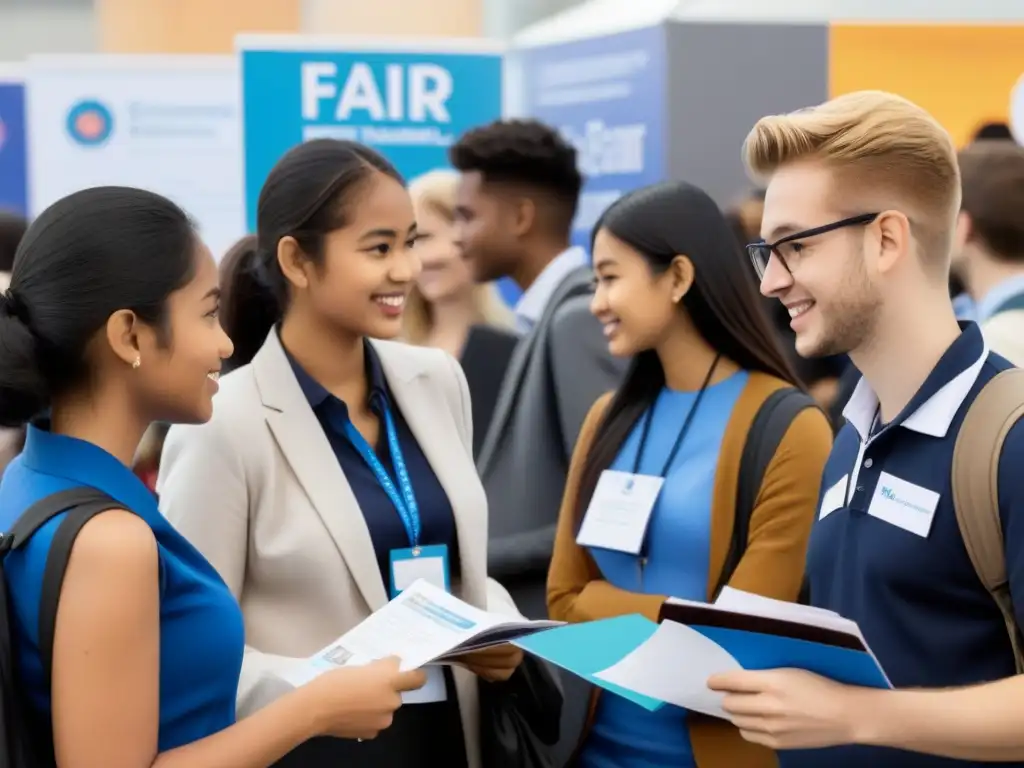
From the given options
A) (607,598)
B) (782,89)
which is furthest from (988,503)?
(782,89)

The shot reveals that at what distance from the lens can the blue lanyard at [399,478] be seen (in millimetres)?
2494

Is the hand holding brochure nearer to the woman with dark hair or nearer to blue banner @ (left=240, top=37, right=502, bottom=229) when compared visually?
the woman with dark hair

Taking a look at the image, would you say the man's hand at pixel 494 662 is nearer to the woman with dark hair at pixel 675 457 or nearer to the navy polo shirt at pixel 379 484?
the navy polo shirt at pixel 379 484

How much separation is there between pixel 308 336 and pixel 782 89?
3.82 metres

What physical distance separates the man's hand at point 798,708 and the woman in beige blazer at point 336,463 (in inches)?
30.9

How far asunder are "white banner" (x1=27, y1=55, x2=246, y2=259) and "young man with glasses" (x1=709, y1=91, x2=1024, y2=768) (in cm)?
500

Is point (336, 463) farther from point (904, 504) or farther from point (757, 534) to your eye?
point (904, 504)

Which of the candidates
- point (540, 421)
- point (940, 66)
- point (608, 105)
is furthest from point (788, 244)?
point (940, 66)

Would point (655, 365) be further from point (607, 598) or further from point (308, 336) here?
point (308, 336)

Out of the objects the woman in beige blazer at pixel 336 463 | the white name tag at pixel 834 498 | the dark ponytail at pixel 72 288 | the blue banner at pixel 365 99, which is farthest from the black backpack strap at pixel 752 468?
the blue banner at pixel 365 99

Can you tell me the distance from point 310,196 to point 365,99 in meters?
3.14

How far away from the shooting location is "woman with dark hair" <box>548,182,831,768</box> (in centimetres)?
264

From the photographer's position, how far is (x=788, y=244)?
1.95 metres

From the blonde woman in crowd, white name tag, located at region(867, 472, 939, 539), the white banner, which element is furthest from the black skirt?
the white banner
